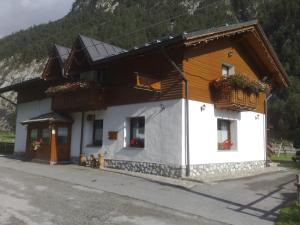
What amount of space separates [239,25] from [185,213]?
10.6 meters

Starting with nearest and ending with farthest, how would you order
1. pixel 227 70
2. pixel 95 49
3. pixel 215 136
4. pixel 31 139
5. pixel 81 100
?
pixel 215 136
pixel 81 100
pixel 227 70
pixel 95 49
pixel 31 139

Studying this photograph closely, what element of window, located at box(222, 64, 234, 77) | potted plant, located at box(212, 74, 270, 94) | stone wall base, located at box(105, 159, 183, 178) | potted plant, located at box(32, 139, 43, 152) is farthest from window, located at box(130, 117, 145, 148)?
potted plant, located at box(32, 139, 43, 152)

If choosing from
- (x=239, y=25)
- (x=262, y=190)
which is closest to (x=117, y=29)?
(x=239, y=25)

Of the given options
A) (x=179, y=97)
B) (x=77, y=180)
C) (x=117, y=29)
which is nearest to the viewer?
(x=77, y=180)

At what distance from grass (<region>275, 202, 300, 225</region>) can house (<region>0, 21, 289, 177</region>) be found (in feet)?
18.7

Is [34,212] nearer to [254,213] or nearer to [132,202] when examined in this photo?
[132,202]

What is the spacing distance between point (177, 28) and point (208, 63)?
194 ft

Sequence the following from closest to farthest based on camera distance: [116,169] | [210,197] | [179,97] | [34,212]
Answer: [34,212]
[210,197]
[179,97]
[116,169]

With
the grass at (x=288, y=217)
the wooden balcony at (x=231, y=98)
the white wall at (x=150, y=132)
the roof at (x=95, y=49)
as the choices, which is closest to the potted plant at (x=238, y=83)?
the wooden balcony at (x=231, y=98)

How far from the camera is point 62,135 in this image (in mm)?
20641

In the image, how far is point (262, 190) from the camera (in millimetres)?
13375

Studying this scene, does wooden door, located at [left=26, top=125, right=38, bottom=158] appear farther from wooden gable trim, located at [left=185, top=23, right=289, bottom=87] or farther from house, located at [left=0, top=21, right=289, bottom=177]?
wooden gable trim, located at [left=185, top=23, right=289, bottom=87]

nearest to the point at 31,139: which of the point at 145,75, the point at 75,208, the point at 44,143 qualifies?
the point at 44,143

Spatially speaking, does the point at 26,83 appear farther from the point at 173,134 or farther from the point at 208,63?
→ the point at 173,134
